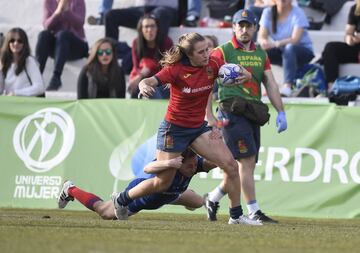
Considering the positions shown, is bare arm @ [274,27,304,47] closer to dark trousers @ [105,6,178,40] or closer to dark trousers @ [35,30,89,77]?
dark trousers @ [105,6,178,40]

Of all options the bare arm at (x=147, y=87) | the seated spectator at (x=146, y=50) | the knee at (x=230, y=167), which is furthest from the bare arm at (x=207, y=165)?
the seated spectator at (x=146, y=50)

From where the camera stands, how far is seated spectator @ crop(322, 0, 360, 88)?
16562 millimetres

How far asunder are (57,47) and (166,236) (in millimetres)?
8746

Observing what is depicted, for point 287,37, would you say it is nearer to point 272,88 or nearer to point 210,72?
point 272,88

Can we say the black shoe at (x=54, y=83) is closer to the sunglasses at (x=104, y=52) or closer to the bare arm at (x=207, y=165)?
the sunglasses at (x=104, y=52)

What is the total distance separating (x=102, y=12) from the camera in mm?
18672

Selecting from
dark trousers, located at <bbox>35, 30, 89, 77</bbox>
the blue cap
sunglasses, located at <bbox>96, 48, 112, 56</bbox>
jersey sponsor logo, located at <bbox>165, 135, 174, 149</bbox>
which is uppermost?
the blue cap

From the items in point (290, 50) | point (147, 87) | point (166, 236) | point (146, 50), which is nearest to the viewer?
point (166, 236)

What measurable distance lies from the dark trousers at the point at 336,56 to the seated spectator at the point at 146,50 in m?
2.48

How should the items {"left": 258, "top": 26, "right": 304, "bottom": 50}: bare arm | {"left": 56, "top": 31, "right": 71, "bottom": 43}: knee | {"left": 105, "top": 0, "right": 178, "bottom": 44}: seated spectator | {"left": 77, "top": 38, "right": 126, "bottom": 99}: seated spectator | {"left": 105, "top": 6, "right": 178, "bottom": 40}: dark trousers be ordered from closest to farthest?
{"left": 77, "top": 38, "right": 126, "bottom": 99}: seated spectator → {"left": 258, "top": 26, "right": 304, "bottom": 50}: bare arm → {"left": 56, "top": 31, "right": 71, "bottom": 43}: knee → {"left": 105, "top": 6, "right": 178, "bottom": 40}: dark trousers → {"left": 105, "top": 0, "right": 178, "bottom": 44}: seated spectator

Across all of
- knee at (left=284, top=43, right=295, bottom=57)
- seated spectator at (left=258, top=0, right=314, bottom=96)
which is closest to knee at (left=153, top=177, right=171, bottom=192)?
seated spectator at (left=258, top=0, right=314, bottom=96)

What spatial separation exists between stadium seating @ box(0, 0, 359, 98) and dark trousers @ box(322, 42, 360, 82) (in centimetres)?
14

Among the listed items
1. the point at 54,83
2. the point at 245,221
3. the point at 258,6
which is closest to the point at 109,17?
the point at 54,83

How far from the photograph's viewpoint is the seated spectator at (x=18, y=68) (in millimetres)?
15438
